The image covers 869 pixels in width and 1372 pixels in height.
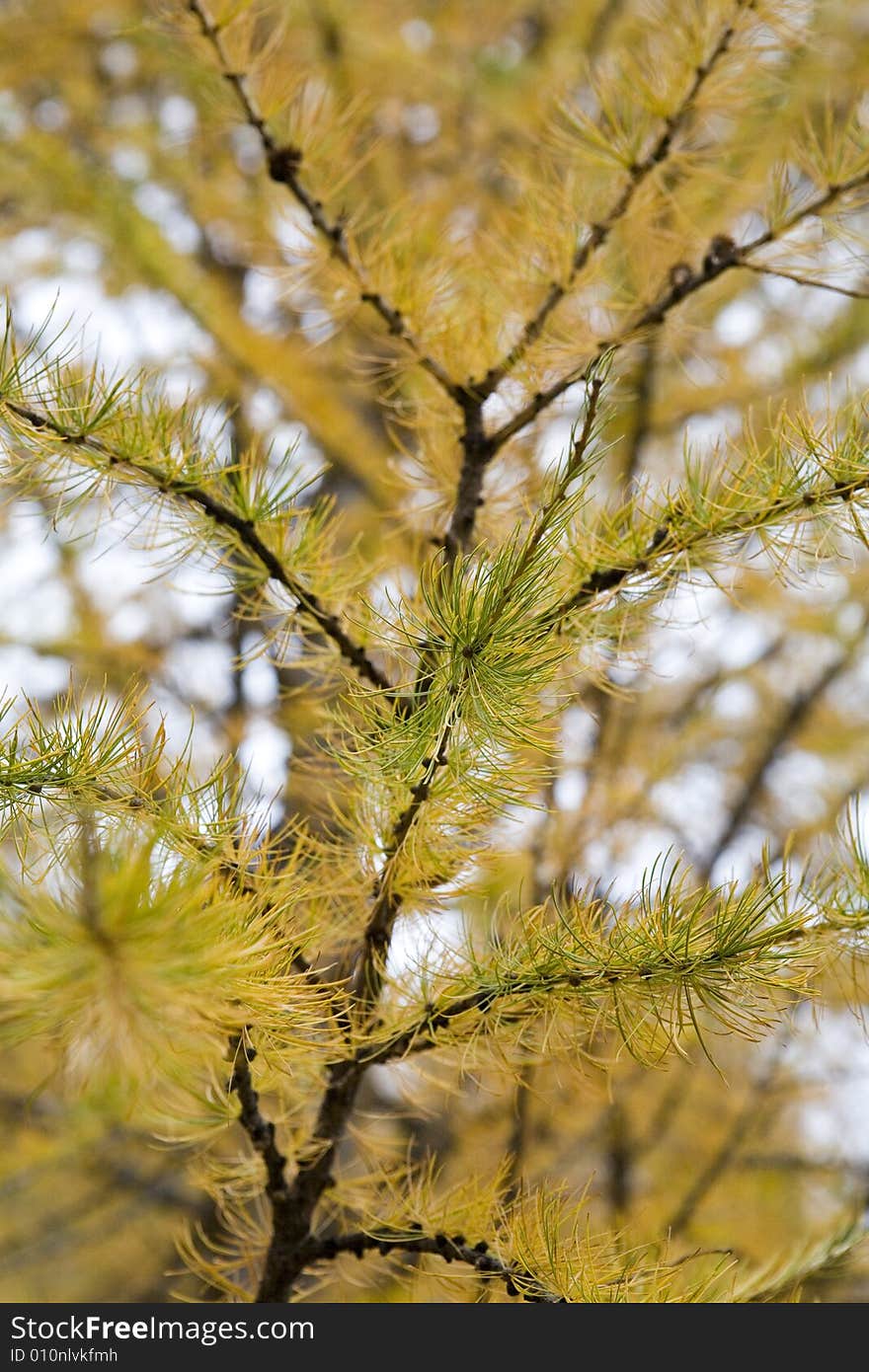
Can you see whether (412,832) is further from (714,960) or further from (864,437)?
(864,437)

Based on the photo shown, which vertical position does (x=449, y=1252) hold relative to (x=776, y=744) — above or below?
below

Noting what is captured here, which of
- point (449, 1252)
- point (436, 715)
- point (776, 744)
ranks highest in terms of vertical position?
point (776, 744)

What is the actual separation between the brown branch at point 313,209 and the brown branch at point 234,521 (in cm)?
16

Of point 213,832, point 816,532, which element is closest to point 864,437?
point 816,532

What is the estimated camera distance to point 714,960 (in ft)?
1.42

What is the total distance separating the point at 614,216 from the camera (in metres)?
0.62

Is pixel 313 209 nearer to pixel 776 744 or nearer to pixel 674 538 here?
pixel 674 538

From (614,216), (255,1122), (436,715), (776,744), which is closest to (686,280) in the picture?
(614,216)

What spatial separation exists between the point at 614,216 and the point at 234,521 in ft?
0.97

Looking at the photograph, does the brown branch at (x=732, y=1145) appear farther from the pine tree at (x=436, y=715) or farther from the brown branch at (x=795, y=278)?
the brown branch at (x=795, y=278)

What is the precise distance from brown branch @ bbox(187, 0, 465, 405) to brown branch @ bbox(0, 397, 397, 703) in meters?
0.16

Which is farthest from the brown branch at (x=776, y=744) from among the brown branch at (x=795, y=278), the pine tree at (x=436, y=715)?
the brown branch at (x=795, y=278)

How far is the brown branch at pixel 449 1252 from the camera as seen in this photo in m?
0.47

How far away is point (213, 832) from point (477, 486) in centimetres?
25
